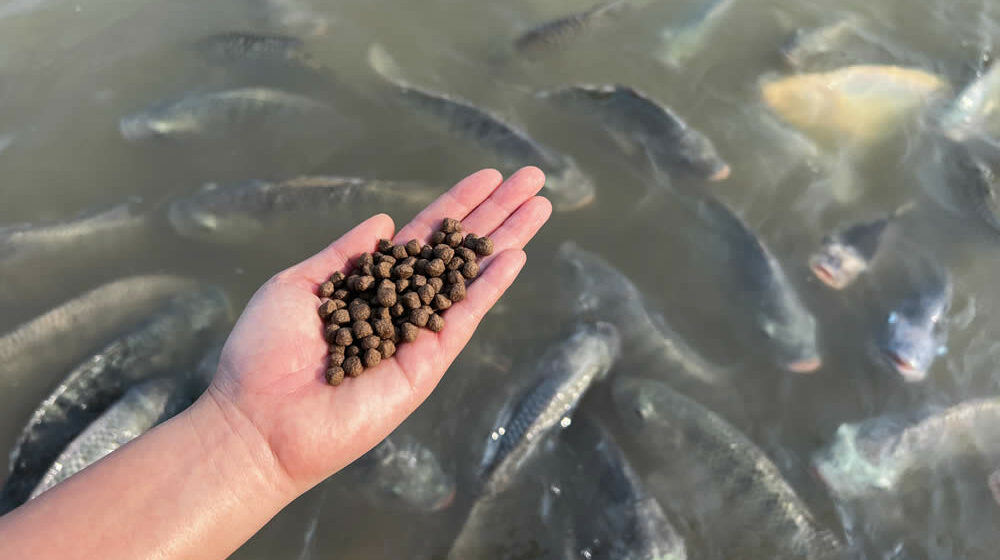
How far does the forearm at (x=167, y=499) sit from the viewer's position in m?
2.22

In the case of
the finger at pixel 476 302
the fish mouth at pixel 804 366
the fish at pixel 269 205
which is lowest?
the fish mouth at pixel 804 366

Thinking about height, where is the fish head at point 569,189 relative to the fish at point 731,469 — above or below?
above

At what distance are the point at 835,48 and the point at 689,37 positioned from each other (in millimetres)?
1600

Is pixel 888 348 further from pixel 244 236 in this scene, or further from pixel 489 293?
pixel 244 236

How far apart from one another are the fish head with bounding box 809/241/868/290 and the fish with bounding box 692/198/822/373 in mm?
295

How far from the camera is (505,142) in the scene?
5023mm

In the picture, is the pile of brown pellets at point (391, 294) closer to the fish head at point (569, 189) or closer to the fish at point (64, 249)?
the fish head at point (569, 189)

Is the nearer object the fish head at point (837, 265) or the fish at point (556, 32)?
the fish head at point (837, 265)

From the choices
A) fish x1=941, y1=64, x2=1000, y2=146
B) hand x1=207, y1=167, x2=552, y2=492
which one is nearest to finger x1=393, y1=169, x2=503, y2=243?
hand x1=207, y1=167, x2=552, y2=492

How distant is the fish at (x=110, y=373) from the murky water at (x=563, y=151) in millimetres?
279

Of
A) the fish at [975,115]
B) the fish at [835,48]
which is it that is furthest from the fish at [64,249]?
the fish at [975,115]

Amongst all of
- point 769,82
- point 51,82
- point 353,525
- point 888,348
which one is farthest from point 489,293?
point 51,82

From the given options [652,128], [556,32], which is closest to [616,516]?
[652,128]

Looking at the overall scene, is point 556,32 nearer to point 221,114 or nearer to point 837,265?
point 221,114
